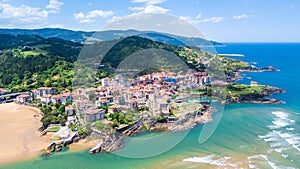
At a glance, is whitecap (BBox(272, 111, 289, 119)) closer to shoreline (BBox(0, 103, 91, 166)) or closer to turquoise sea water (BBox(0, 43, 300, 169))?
turquoise sea water (BBox(0, 43, 300, 169))

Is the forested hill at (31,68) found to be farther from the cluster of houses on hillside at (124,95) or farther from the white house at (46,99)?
the white house at (46,99)

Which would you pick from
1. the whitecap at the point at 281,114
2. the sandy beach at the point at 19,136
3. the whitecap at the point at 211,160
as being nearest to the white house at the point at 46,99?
the sandy beach at the point at 19,136

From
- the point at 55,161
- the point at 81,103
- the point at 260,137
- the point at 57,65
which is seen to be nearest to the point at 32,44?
the point at 57,65

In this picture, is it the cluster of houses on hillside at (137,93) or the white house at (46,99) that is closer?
the cluster of houses on hillside at (137,93)

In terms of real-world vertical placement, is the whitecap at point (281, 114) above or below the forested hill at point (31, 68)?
below

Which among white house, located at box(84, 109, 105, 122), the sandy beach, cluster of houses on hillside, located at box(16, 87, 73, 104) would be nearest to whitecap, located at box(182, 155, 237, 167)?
white house, located at box(84, 109, 105, 122)

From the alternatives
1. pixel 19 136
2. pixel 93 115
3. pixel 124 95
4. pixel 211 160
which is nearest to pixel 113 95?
pixel 124 95

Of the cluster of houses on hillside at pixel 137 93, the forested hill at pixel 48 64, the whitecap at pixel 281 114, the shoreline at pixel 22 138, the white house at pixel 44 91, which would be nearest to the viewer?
the shoreline at pixel 22 138

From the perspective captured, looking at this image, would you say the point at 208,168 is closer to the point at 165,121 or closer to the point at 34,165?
the point at 165,121
